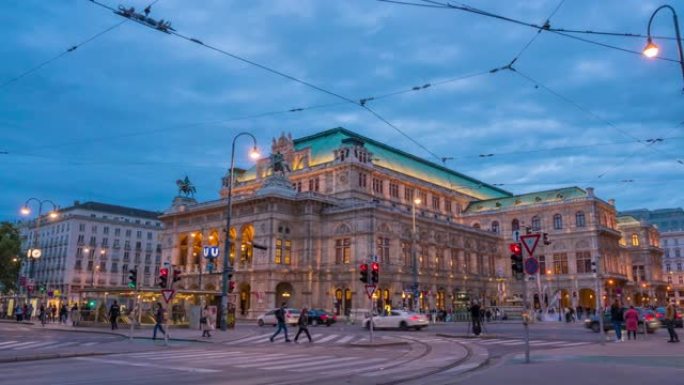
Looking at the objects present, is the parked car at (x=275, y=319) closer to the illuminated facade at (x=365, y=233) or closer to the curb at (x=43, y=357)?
the illuminated facade at (x=365, y=233)

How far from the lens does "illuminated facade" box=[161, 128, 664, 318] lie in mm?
65000

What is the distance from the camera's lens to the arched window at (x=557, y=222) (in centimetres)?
8669

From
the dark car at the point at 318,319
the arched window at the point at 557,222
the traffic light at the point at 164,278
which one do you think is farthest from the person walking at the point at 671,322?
the arched window at the point at 557,222

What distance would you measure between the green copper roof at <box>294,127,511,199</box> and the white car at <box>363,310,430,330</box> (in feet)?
123

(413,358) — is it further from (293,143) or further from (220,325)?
(293,143)

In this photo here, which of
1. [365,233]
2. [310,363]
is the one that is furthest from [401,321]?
[310,363]

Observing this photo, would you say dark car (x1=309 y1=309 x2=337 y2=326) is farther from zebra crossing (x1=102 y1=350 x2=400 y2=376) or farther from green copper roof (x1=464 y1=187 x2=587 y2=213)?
green copper roof (x1=464 y1=187 x2=587 y2=213)

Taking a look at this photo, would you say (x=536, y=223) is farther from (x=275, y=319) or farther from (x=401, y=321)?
(x=401, y=321)

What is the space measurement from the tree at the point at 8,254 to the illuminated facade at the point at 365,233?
18357mm

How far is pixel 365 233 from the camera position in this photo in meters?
64.1

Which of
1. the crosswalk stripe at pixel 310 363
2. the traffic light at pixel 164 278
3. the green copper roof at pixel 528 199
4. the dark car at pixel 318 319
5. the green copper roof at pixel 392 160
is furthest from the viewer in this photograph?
the green copper roof at pixel 528 199

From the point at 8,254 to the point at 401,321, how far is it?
52.4m

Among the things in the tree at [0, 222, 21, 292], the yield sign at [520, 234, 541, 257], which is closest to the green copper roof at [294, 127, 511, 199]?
the tree at [0, 222, 21, 292]

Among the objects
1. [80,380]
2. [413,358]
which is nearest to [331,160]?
[413,358]
